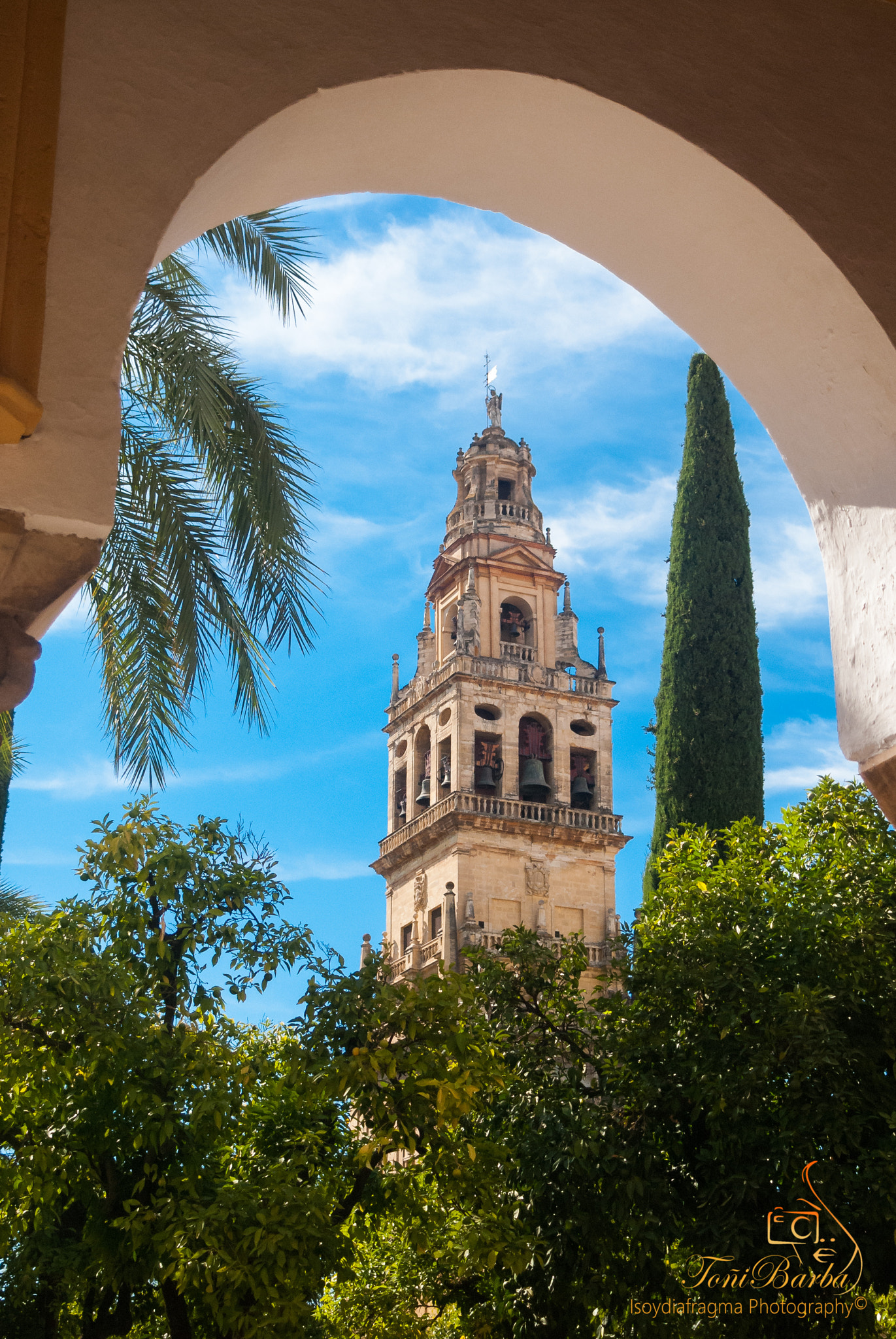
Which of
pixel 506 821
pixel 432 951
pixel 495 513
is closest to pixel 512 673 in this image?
pixel 506 821

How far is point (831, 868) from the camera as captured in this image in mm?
9156

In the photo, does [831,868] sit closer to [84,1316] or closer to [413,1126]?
[413,1126]

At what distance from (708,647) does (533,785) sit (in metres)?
13.9

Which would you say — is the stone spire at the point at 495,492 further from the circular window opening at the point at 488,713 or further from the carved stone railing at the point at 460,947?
the carved stone railing at the point at 460,947

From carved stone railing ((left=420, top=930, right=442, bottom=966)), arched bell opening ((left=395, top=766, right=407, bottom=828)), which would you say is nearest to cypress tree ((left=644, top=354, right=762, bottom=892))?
carved stone railing ((left=420, top=930, right=442, bottom=966))

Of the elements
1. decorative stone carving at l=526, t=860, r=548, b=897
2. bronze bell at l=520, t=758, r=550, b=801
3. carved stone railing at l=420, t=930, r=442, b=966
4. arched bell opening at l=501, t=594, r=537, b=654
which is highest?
arched bell opening at l=501, t=594, r=537, b=654

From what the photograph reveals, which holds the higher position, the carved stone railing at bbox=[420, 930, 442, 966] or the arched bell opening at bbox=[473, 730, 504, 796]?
the arched bell opening at bbox=[473, 730, 504, 796]

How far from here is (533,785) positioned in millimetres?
33219

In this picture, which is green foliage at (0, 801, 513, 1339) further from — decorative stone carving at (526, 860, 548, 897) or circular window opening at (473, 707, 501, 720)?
circular window opening at (473, 707, 501, 720)

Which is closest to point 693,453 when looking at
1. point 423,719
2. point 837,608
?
point 423,719

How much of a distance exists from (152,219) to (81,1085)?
20.4 ft

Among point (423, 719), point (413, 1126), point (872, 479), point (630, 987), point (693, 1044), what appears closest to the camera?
point (872, 479)

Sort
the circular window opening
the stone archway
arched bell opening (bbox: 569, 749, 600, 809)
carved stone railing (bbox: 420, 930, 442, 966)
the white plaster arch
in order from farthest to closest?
arched bell opening (bbox: 569, 749, 600, 809) → the circular window opening → carved stone railing (bbox: 420, 930, 442, 966) → the white plaster arch → the stone archway

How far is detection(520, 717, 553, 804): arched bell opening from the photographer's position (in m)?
33.3
